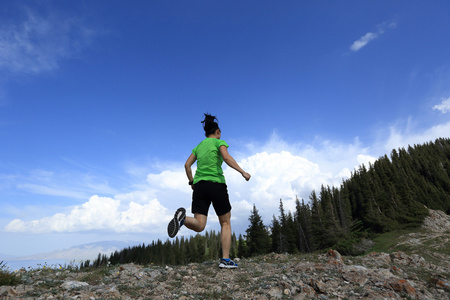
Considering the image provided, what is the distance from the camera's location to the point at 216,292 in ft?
14.4

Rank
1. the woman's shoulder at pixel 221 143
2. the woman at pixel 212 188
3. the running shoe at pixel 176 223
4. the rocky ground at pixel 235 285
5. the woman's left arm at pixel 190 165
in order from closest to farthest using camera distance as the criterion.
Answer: the rocky ground at pixel 235 285 → the running shoe at pixel 176 223 → the woman at pixel 212 188 → the woman's shoulder at pixel 221 143 → the woman's left arm at pixel 190 165

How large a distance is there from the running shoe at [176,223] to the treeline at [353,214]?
135ft

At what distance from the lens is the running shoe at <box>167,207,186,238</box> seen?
17.7 feet

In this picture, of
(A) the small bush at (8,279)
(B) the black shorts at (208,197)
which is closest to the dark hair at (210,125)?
(B) the black shorts at (208,197)

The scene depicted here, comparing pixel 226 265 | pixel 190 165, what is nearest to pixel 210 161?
pixel 190 165

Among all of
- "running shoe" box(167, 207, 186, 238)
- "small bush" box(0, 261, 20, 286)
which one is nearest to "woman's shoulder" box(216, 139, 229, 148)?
"running shoe" box(167, 207, 186, 238)

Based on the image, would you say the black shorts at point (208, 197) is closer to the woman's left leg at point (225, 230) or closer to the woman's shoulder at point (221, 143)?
the woman's left leg at point (225, 230)

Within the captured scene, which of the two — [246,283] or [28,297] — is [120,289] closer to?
[28,297]

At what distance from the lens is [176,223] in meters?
5.39

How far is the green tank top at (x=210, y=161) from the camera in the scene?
5.95m

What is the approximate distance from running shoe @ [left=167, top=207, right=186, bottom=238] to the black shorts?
44 cm

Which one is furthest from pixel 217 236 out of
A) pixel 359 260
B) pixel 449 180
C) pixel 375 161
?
pixel 359 260

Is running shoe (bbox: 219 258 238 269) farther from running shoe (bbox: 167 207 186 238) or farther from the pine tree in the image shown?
the pine tree

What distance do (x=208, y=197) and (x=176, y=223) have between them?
92 cm
